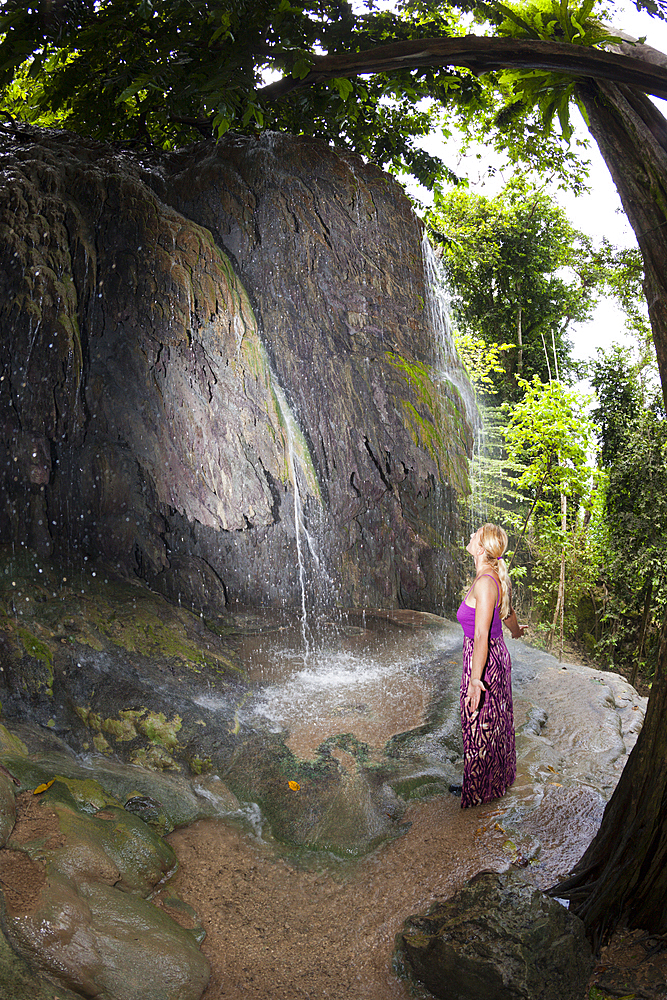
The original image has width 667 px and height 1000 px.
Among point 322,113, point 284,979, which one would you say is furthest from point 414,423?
point 284,979

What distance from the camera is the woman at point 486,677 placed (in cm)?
299

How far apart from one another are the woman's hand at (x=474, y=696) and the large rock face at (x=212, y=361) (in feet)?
10.6

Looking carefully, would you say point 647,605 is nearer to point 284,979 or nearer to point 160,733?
point 160,733

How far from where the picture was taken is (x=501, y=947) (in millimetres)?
1944

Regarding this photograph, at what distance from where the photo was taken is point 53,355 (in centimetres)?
474

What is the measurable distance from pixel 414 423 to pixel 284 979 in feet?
18.0

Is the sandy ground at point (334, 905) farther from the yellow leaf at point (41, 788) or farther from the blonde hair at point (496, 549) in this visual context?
the blonde hair at point (496, 549)

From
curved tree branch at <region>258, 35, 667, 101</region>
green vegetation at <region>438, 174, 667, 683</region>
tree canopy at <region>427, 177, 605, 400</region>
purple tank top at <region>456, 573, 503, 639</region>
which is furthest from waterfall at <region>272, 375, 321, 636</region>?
tree canopy at <region>427, 177, 605, 400</region>

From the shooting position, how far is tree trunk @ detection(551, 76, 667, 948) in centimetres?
205

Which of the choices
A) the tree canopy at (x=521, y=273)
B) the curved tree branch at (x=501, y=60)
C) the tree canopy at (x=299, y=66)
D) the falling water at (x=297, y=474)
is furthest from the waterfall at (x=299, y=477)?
the tree canopy at (x=521, y=273)

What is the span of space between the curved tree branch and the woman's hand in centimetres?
273

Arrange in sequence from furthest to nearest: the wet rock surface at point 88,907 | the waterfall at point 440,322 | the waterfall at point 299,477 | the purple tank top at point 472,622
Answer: the waterfall at point 440,322
the waterfall at point 299,477
the purple tank top at point 472,622
the wet rock surface at point 88,907

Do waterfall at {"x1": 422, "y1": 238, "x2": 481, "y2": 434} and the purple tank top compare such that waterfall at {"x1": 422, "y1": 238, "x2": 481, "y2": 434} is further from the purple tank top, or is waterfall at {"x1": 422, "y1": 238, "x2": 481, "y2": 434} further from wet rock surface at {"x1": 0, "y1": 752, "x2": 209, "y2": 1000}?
wet rock surface at {"x1": 0, "y1": 752, "x2": 209, "y2": 1000}

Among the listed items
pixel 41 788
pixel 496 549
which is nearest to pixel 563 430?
pixel 496 549
